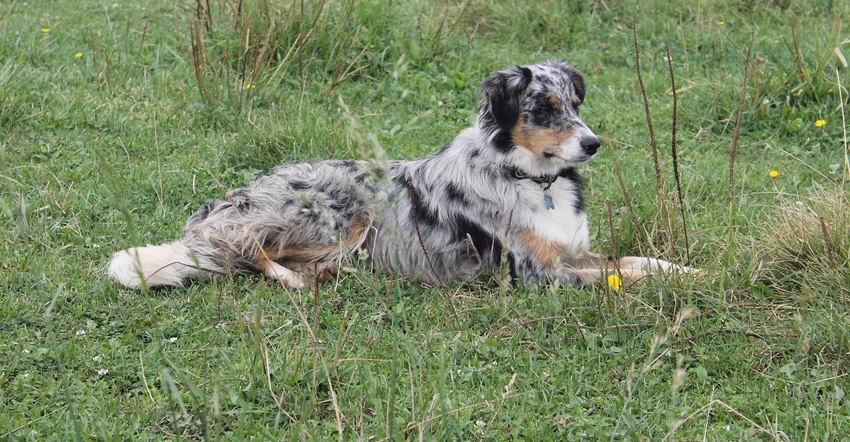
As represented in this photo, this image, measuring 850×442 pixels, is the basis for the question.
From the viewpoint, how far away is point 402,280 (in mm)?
4324

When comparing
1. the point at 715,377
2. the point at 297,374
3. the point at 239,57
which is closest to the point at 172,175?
the point at 239,57

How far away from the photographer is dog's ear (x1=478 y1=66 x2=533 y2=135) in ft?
13.9

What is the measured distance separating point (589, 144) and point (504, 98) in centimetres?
48

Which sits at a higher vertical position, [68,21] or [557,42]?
[68,21]

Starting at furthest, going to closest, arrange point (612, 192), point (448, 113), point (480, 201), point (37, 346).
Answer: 1. point (448, 113)
2. point (612, 192)
3. point (480, 201)
4. point (37, 346)

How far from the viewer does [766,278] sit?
3855 mm

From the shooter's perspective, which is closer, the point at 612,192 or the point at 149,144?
the point at 612,192

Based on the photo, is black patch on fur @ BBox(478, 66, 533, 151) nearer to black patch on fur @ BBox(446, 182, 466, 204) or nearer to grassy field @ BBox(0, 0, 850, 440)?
black patch on fur @ BBox(446, 182, 466, 204)

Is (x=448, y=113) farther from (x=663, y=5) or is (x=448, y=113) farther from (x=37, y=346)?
(x=37, y=346)

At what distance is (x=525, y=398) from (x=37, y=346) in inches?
81.6

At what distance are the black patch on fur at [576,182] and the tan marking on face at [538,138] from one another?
24 cm

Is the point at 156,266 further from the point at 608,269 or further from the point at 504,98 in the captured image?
the point at 608,269

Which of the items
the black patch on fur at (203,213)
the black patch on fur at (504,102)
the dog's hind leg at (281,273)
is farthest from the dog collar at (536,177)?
the black patch on fur at (203,213)

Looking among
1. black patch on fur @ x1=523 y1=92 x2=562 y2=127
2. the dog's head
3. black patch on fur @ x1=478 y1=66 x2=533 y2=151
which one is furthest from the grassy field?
black patch on fur @ x1=478 y1=66 x2=533 y2=151
